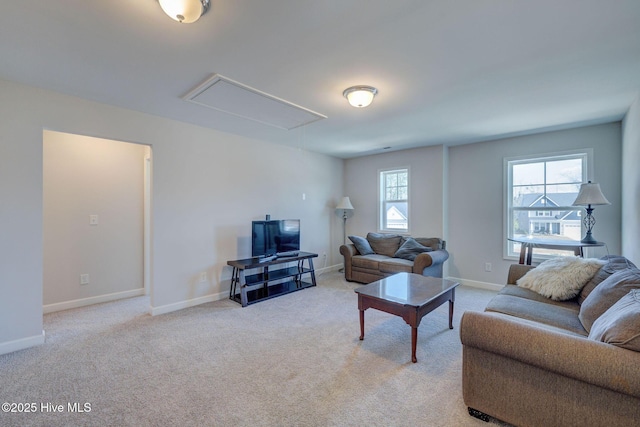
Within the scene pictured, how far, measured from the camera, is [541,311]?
2.09 m

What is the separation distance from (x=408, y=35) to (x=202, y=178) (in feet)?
9.99

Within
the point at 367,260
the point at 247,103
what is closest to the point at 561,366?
the point at 247,103

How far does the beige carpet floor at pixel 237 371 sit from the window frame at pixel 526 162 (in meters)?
1.80

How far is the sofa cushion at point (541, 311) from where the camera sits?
74.1 inches

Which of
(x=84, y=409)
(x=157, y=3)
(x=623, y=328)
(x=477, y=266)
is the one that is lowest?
(x=84, y=409)

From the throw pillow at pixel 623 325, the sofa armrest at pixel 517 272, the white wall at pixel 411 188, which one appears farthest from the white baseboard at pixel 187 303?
the throw pillow at pixel 623 325

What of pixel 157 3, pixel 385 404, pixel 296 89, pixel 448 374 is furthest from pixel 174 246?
pixel 448 374

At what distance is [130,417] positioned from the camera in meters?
1.68

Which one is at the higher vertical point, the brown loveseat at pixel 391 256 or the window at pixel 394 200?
the window at pixel 394 200

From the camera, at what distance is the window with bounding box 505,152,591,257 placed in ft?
12.5

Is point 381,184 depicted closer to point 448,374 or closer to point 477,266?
point 477,266

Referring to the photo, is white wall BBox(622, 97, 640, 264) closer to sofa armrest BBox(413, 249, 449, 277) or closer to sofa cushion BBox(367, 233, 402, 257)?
sofa armrest BBox(413, 249, 449, 277)

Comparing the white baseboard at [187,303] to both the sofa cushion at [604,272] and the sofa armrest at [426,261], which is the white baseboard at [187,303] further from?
the sofa cushion at [604,272]

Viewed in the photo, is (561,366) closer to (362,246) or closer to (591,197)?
(591,197)
